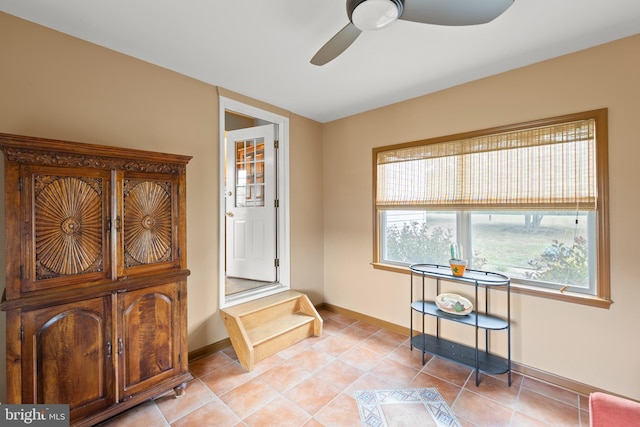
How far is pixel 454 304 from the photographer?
240cm

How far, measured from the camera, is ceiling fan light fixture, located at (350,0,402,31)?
1.26 m

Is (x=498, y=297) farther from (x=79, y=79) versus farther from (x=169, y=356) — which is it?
(x=79, y=79)

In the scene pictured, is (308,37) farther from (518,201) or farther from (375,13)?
(518,201)

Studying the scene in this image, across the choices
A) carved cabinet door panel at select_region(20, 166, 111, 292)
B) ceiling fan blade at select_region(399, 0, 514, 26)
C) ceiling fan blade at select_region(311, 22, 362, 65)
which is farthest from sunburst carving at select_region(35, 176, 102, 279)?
ceiling fan blade at select_region(399, 0, 514, 26)

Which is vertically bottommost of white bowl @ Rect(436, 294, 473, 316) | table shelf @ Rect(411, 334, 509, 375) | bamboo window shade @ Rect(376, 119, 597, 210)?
table shelf @ Rect(411, 334, 509, 375)

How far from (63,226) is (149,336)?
2.89 ft

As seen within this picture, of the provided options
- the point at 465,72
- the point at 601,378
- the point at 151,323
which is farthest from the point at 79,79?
the point at 601,378

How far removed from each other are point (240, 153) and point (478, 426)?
3.51 m

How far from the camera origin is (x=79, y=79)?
1.95 m

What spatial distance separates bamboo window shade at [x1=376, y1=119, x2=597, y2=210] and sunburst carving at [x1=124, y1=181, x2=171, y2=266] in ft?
7.21

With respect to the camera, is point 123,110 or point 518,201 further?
point 518,201

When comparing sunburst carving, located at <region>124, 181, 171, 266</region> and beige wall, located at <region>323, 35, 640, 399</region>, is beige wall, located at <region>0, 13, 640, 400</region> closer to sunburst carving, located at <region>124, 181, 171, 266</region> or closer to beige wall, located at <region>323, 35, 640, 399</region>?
beige wall, located at <region>323, 35, 640, 399</region>

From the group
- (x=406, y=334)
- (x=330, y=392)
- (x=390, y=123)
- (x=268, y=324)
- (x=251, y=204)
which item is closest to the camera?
(x=330, y=392)

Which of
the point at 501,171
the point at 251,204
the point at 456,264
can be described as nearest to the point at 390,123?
the point at 501,171
